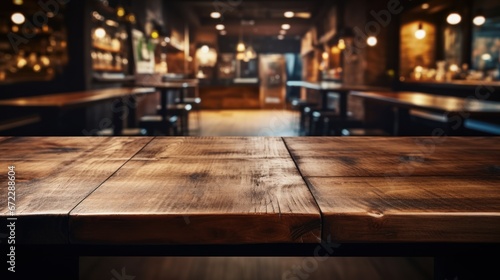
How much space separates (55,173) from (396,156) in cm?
79

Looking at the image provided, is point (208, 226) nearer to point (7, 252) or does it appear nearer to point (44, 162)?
point (7, 252)

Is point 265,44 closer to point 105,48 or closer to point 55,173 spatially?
point 105,48

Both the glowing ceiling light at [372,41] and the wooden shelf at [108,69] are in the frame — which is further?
the glowing ceiling light at [372,41]

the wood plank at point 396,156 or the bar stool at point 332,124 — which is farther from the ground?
the wood plank at point 396,156

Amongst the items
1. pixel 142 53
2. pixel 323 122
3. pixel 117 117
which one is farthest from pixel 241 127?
pixel 117 117

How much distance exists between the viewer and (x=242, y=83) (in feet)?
48.8

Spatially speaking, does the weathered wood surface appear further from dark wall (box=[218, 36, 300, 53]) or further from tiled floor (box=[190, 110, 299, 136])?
dark wall (box=[218, 36, 300, 53])

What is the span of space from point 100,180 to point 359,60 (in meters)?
8.57

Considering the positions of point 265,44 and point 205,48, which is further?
point 265,44

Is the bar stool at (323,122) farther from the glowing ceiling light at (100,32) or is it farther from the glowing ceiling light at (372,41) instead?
the glowing ceiling light at (100,32)

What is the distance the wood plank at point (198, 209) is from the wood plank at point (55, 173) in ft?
0.10

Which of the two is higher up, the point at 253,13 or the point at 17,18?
the point at 253,13

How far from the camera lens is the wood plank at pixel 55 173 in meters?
0.72

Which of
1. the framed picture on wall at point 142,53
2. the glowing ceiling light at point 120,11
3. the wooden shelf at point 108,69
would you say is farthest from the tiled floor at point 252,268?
the framed picture on wall at point 142,53
